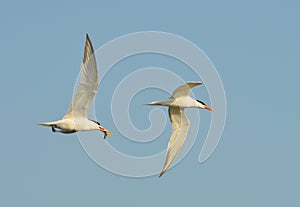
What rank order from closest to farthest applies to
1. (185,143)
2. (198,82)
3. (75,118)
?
1. (75,118)
2. (198,82)
3. (185,143)

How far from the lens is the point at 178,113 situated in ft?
126

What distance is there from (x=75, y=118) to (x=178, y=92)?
4.94 m

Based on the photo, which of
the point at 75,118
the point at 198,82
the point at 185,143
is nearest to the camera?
the point at 75,118

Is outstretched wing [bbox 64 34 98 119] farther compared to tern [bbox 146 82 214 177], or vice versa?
tern [bbox 146 82 214 177]

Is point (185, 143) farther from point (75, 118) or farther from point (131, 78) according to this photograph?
point (75, 118)

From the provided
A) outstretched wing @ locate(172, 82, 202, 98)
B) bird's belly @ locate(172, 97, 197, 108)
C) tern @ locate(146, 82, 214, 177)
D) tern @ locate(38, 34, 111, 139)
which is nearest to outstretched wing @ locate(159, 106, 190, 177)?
tern @ locate(146, 82, 214, 177)

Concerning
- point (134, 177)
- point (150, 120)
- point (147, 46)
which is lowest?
point (134, 177)

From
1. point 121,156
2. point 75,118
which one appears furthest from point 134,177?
point 75,118

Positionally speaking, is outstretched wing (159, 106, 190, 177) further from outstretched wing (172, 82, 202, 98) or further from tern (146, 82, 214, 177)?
outstretched wing (172, 82, 202, 98)

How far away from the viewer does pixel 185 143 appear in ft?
124

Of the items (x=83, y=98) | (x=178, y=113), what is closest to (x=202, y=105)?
(x=178, y=113)

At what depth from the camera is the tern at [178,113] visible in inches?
1439

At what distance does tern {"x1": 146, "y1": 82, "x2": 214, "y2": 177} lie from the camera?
36.6m

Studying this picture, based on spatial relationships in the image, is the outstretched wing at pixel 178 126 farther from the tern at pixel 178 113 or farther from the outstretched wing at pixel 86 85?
the outstretched wing at pixel 86 85
